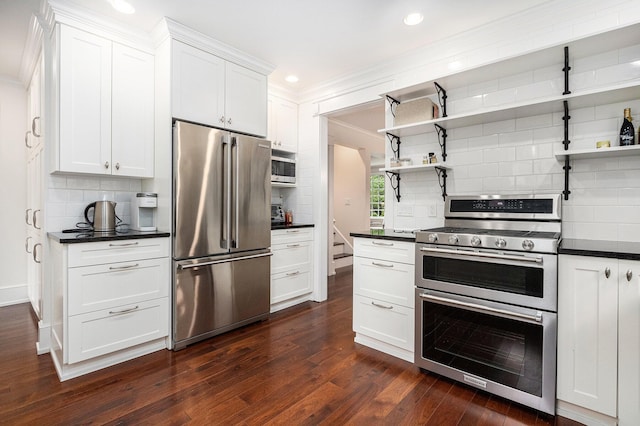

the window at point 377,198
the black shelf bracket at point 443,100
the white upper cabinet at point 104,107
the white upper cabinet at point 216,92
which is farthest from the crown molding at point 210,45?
the window at point 377,198

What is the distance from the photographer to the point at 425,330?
2.25 meters

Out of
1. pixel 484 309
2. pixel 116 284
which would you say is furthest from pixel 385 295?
pixel 116 284

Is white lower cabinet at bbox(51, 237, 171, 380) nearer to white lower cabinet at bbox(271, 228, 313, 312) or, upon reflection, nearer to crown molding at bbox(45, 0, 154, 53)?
white lower cabinet at bbox(271, 228, 313, 312)

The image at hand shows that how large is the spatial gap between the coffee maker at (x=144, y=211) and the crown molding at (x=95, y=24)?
1308 mm

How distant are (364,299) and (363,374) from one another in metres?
0.61

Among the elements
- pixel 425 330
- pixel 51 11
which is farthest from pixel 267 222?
pixel 51 11

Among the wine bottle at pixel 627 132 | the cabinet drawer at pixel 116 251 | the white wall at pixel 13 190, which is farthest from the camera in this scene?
the white wall at pixel 13 190

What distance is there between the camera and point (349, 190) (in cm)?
656

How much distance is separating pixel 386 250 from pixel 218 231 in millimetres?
1510

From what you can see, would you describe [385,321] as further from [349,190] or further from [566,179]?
[349,190]

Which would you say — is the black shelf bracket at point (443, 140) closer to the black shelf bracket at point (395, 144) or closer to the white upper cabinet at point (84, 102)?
the black shelf bracket at point (395, 144)

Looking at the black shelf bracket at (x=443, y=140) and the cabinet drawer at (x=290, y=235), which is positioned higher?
the black shelf bracket at (x=443, y=140)

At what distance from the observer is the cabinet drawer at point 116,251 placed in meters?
2.20

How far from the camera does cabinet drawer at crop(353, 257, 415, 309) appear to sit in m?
2.41
